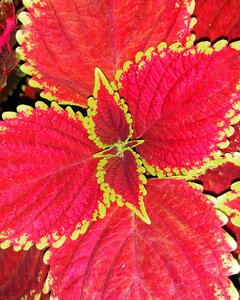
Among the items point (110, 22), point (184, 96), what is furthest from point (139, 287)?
point (110, 22)

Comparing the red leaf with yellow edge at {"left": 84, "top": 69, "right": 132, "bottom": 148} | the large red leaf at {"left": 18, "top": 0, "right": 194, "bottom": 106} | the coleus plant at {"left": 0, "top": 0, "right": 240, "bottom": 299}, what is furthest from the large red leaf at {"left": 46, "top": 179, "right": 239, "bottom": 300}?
the large red leaf at {"left": 18, "top": 0, "right": 194, "bottom": 106}

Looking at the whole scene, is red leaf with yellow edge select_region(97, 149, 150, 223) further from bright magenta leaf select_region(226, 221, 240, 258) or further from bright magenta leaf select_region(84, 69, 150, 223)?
bright magenta leaf select_region(226, 221, 240, 258)

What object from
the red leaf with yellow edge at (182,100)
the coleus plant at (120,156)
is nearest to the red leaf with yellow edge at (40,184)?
the coleus plant at (120,156)

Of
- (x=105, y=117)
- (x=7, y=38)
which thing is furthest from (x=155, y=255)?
(x=7, y=38)

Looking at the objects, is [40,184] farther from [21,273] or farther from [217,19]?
[217,19]

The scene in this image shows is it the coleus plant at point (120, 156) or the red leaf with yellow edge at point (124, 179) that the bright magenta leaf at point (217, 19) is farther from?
the red leaf with yellow edge at point (124, 179)

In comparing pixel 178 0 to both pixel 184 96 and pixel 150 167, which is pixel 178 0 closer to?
pixel 184 96
